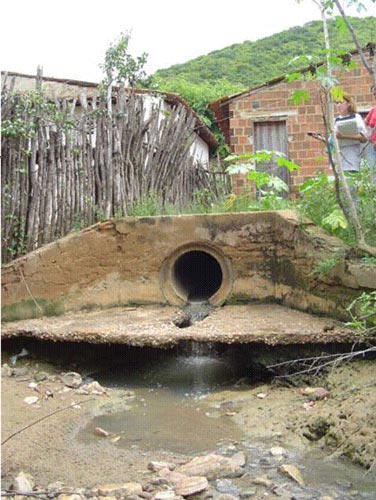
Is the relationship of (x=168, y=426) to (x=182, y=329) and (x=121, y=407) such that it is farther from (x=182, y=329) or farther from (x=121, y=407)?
(x=182, y=329)

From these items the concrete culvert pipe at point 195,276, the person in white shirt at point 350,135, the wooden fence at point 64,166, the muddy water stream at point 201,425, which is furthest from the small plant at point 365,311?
the wooden fence at point 64,166

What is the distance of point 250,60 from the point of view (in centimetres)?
2525

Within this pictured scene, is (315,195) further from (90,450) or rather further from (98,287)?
(90,450)

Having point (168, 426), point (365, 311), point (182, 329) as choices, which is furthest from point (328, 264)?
point (168, 426)

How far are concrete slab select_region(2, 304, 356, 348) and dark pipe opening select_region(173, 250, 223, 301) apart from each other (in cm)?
Result: 135

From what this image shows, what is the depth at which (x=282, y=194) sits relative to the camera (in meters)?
10.9

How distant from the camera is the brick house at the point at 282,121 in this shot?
10.7m

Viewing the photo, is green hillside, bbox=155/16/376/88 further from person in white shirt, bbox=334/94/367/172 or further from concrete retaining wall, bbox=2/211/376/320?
concrete retaining wall, bbox=2/211/376/320

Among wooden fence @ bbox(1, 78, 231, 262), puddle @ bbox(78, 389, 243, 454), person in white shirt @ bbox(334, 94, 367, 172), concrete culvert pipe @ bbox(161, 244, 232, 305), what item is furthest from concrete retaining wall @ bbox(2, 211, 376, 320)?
puddle @ bbox(78, 389, 243, 454)

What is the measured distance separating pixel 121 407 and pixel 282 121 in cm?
770

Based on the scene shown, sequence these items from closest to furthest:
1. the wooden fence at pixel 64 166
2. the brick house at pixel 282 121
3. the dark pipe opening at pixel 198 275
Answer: the wooden fence at pixel 64 166 < the dark pipe opening at pixel 198 275 < the brick house at pixel 282 121

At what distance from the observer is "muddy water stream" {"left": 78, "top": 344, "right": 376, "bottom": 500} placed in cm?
327

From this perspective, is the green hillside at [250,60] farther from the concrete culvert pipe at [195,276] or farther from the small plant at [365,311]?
the small plant at [365,311]

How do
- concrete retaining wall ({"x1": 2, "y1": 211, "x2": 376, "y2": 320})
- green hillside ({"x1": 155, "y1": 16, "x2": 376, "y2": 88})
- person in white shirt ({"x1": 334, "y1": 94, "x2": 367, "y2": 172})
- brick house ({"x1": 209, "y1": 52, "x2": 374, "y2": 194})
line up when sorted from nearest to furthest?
person in white shirt ({"x1": 334, "y1": 94, "x2": 367, "y2": 172})
concrete retaining wall ({"x1": 2, "y1": 211, "x2": 376, "y2": 320})
brick house ({"x1": 209, "y1": 52, "x2": 374, "y2": 194})
green hillside ({"x1": 155, "y1": 16, "x2": 376, "y2": 88})
